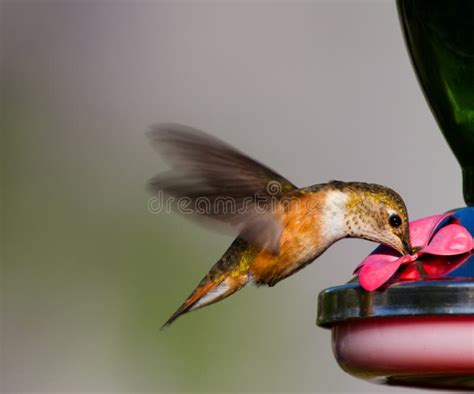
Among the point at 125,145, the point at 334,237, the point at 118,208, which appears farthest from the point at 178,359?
the point at 334,237

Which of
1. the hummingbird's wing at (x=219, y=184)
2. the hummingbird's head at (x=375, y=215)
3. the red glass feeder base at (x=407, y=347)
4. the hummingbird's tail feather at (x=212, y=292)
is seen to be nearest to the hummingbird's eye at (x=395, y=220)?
the hummingbird's head at (x=375, y=215)

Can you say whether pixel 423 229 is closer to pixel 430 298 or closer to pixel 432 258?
pixel 432 258

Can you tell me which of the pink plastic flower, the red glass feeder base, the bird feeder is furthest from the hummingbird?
the red glass feeder base

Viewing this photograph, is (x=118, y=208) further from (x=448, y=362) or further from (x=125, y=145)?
(x=448, y=362)

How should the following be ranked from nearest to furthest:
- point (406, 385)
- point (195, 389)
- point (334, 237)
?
point (406, 385)
point (334, 237)
point (195, 389)

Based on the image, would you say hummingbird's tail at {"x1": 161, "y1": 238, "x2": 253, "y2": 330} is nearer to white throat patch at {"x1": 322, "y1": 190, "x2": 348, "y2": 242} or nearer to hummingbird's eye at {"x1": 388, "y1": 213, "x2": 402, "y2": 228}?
white throat patch at {"x1": 322, "y1": 190, "x2": 348, "y2": 242}

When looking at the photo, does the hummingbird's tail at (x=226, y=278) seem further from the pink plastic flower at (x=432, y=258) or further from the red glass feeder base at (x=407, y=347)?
the red glass feeder base at (x=407, y=347)
